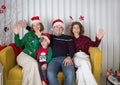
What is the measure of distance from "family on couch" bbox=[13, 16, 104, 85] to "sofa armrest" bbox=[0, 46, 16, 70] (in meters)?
0.10

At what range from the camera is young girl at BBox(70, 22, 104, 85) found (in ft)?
9.67

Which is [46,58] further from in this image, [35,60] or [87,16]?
[87,16]

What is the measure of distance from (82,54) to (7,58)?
39.7 inches

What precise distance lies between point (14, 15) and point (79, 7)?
3.45 ft

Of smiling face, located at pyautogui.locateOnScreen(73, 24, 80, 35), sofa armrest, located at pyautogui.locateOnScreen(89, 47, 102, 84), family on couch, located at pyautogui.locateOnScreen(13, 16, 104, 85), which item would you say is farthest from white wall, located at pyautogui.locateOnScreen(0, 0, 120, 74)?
sofa armrest, located at pyautogui.locateOnScreen(89, 47, 102, 84)

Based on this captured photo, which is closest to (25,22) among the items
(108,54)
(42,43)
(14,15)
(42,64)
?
(14,15)

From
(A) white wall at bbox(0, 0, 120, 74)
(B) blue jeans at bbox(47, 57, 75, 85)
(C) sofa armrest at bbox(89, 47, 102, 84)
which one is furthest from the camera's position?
(A) white wall at bbox(0, 0, 120, 74)

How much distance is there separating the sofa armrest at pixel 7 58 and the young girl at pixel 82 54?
2.79 ft

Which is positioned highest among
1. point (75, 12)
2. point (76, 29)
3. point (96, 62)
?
point (75, 12)

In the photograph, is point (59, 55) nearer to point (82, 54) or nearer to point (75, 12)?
point (82, 54)

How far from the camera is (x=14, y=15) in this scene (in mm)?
3768

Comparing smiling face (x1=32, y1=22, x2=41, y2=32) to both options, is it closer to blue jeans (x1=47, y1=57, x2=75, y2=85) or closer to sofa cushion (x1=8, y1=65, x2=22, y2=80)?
blue jeans (x1=47, y1=57, x2=75, y2=85)

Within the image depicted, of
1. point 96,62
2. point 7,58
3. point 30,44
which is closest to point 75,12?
point 30,44

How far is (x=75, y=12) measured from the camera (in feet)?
12.5
